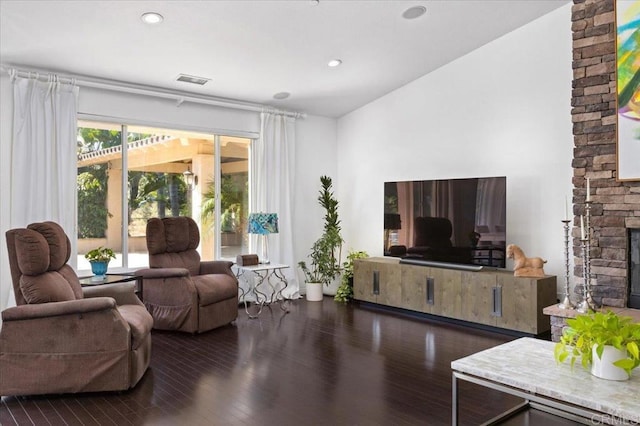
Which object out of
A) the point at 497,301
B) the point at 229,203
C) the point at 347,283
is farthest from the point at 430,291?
the point at 229,203

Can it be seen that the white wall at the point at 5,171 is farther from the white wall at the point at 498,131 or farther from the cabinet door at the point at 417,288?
the white wall at the point at 498,131

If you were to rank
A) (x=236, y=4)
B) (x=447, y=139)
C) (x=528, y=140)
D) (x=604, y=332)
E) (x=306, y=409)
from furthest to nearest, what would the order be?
1. (x=447, y=139)
2. (x=528, y=140)
3. (x=236, y=4)
4. (x=306, y=409)
5. (x=604, y=332)

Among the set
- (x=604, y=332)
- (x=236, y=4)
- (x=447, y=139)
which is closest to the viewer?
(x=604, y=332)

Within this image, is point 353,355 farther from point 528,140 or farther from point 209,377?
point 528,140

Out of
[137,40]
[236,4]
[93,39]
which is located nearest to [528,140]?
[236,4]

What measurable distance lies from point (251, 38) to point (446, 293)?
3.34 meters

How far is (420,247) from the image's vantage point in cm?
566

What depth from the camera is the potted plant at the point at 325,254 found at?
654cm

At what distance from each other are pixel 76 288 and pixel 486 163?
433 centimetres

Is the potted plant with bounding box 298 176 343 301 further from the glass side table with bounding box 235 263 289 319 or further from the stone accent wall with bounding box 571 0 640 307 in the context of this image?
the stone accent wall with bounding box 571 0 640 307

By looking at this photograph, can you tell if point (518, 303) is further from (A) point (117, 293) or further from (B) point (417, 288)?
(A) point (117, 293)

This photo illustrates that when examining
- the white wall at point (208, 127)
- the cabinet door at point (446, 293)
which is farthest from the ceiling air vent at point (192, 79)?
the cabinet door at point (446, 293)

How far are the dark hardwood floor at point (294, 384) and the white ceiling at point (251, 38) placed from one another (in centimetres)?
277

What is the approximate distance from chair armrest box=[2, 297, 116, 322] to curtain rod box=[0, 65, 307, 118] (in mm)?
2648
